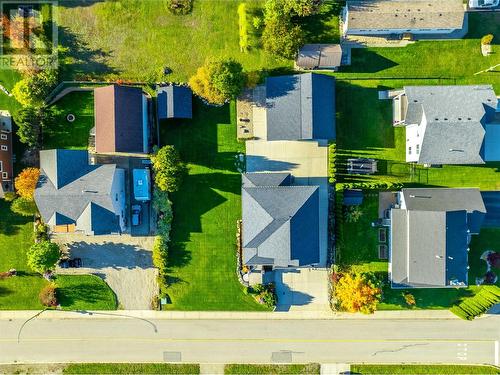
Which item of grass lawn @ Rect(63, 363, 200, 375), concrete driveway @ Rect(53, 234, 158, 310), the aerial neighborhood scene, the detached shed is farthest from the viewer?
grass lawn @ Rect(63, 363, 200, 375)

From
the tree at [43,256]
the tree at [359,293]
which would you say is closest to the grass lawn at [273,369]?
the tree at [359,293]

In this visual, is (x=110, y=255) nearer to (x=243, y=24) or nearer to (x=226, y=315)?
(x=226, y=315)

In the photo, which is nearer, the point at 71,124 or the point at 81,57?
the point at 81,57

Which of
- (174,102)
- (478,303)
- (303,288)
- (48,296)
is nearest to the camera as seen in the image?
(174,102)

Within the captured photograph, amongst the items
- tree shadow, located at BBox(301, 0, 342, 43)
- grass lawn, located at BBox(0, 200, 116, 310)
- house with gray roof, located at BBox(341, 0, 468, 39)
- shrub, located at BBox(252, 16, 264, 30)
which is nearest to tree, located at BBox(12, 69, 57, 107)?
grass lawn, located at BBox(0, 200, 116, 310)

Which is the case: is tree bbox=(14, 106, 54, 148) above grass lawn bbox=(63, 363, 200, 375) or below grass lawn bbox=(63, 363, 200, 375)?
above

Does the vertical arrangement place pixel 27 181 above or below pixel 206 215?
above

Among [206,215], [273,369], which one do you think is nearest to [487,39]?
[206,215]

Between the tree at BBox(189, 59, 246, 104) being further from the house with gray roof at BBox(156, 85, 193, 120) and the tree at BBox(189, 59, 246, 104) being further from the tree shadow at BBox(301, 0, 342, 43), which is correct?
the tree shadow at BBox(301, 0, 342, 43)
